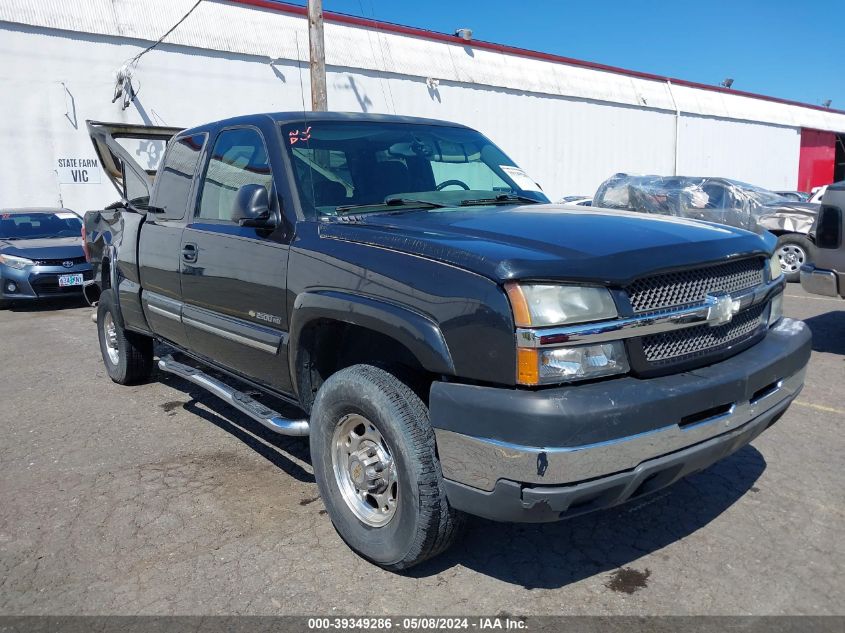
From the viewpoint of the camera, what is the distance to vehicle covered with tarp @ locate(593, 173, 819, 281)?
36.8 ft

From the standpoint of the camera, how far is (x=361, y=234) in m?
3.01

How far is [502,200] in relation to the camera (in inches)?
154

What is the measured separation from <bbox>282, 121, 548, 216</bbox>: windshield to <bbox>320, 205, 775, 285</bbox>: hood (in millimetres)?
262

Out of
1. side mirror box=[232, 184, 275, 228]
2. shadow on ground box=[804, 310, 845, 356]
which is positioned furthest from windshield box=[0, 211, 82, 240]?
shadow on ground box=[804, 310, 845, 356]

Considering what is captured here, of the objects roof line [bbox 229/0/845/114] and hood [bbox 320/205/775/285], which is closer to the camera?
hood [bbox 320/205/775/285]

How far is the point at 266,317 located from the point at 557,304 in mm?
1676

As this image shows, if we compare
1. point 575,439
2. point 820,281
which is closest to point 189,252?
point 575,439

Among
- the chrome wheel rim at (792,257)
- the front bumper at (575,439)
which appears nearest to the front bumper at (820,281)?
the front bumper at (575,439)

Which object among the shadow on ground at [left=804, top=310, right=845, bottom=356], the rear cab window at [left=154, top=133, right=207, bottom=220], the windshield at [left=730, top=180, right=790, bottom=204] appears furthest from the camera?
the windshield at [left=730, top=180, right=790, bottom=204]

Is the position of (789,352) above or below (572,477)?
above

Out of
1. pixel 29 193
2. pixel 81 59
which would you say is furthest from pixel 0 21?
pixel 29 193

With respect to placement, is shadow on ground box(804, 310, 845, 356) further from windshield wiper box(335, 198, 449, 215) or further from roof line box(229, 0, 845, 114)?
roof line box(229, 0, 845, 114)

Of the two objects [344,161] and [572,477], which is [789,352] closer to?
[572,477]

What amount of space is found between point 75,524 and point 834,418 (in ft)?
15.6
